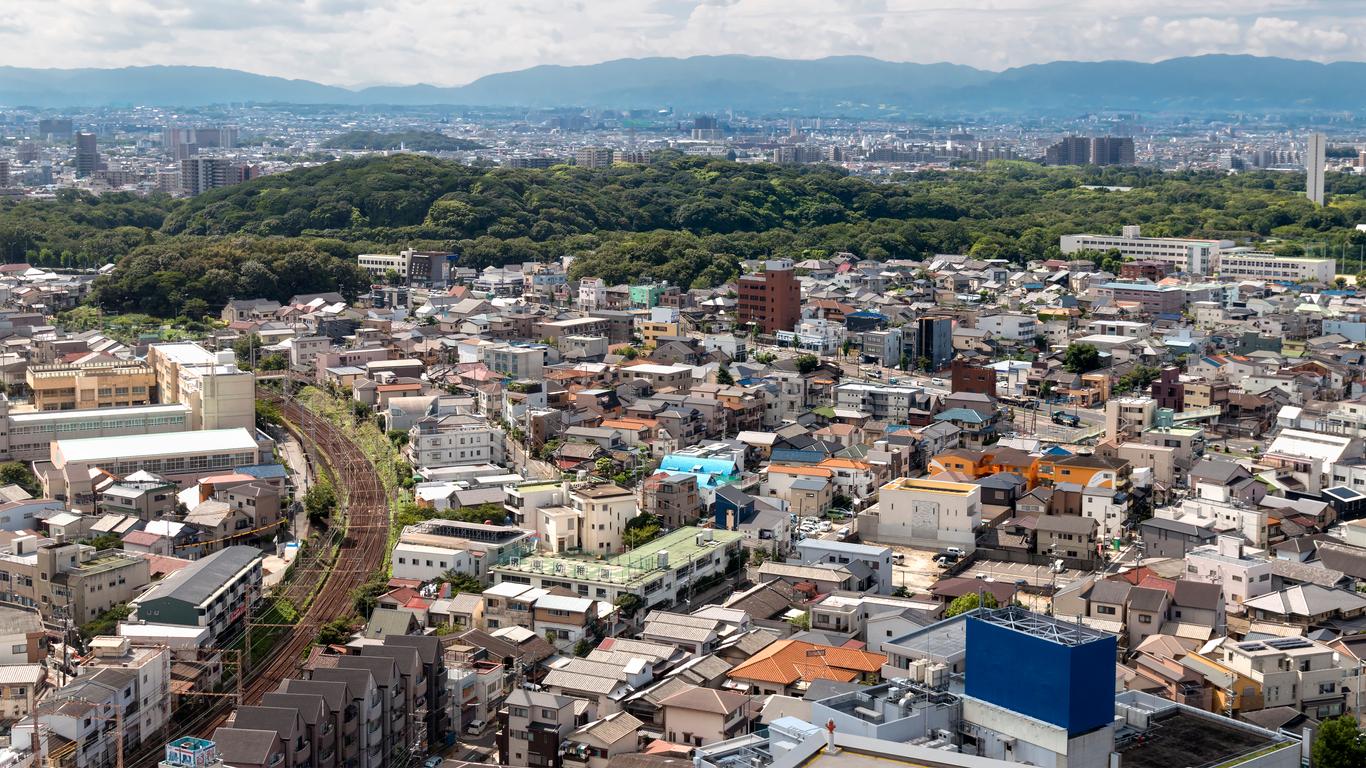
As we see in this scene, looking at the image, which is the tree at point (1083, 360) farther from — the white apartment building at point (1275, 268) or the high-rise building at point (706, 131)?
the high-rise building at point (706, 131)

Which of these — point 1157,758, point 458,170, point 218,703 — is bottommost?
point 218,703

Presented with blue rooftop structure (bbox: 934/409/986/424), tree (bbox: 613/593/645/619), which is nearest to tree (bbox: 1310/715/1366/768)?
tree (bbox: 613/593/645/619)

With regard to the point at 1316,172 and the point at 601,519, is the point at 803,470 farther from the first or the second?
the point at 1316,172

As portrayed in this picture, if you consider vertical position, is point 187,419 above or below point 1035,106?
below

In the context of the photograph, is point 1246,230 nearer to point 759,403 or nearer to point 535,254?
point 535,254

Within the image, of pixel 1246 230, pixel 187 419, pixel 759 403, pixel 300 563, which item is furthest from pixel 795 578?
pixel 1246 230

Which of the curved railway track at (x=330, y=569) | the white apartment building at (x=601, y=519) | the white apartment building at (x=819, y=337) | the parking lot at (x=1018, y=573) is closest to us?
the curved railway track at (x=330, y=569)

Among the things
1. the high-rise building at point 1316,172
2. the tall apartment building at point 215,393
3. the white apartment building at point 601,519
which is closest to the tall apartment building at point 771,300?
the tall apartment building at point 215,393
